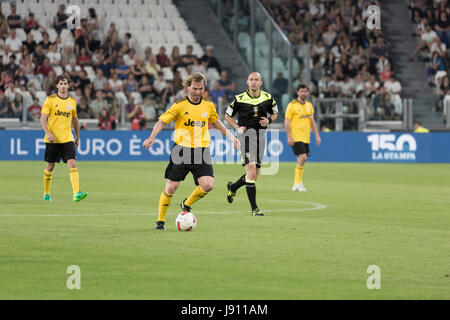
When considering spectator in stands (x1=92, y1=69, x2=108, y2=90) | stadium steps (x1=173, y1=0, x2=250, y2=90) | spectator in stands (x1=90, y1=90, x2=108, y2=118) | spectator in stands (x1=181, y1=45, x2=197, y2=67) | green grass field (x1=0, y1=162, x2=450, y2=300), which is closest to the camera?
green grass field (x1=0, y1=162, x2=450, y2=300)

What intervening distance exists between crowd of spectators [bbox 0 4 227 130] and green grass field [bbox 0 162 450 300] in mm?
11004

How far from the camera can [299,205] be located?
677 inches

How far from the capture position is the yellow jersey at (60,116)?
17391 mm

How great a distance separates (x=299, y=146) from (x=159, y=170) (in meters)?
7.49

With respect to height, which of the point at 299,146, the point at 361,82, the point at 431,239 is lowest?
the point at 431,239

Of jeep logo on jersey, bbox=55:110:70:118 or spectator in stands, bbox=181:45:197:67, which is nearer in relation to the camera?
jeep logo on jersey, bbox=55:110:70:118

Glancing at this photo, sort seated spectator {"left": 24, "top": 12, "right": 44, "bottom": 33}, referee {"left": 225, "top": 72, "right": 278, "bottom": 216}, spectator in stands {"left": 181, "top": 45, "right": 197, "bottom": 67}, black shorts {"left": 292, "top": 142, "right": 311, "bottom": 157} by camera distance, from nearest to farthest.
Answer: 1. referee {"left": 225, "top": 72, "right": 278, "bottom": 216}
2. black shorts {"left": 292, "top": 142, "right": 311, "bottom": 157}
3. seated spectator {"left": 24, "top": 12, "right": 44, "bottom": 33}
4. spectator in stands {"left": 181, "top": 45, "right": 197, "bottom": 67}

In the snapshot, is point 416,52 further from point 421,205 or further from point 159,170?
point 421,205

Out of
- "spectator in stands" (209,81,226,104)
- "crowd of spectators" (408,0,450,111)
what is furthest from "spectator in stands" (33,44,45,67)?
"crowd of spectators" (408,0,450,111)

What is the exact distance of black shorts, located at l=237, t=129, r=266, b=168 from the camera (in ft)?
52.3

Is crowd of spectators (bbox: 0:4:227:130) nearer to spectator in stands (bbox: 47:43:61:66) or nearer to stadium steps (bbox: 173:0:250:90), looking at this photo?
spectator in stands (bbox: 47:43:61:66)

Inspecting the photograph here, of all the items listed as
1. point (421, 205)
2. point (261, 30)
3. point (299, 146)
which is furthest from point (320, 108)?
point (421, 205)

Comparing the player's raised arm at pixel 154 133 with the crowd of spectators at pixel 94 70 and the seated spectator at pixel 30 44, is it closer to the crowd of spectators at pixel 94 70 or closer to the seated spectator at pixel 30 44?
the crowd of spectators at pixel 94 70

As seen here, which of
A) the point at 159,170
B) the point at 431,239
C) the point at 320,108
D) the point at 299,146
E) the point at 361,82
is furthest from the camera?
the point at 361,82
